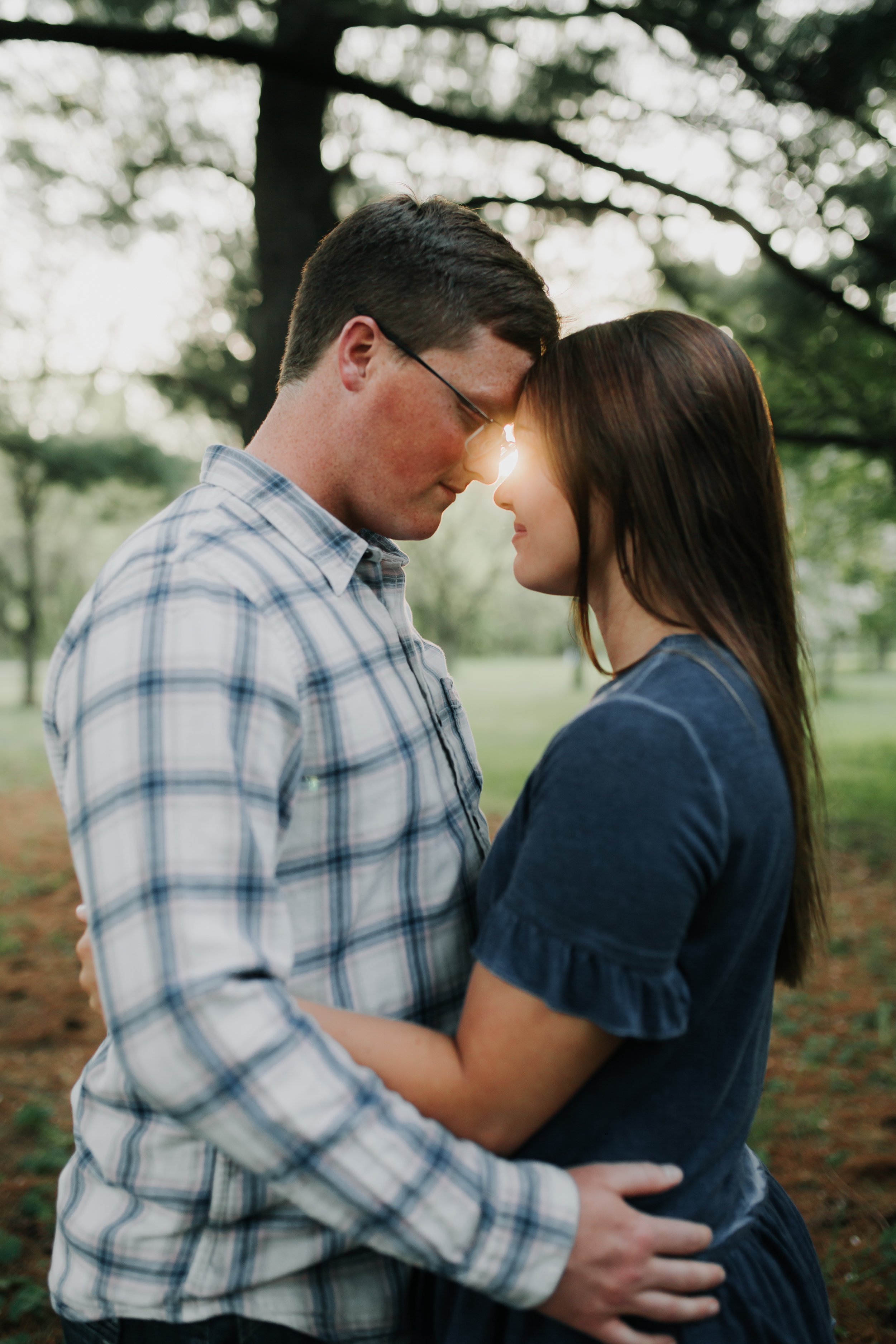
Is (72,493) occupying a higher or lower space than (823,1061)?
higher

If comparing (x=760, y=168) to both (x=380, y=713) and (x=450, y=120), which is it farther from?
(x=380, y=713)

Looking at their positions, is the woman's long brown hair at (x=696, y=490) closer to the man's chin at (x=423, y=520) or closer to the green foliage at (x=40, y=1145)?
the man's chin at (x=423, y=520)

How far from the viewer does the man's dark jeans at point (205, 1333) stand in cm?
127

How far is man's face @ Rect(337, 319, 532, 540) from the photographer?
1.74 meters

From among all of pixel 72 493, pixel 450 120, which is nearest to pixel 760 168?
pixel 450 120

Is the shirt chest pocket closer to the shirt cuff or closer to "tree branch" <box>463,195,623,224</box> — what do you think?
the shirt cuff

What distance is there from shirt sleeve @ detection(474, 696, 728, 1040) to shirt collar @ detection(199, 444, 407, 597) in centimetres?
56

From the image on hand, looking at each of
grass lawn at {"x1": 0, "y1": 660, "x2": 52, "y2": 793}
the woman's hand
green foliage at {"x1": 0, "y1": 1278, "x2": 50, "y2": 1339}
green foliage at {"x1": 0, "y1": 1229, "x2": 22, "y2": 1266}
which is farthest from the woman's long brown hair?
grass lawn at {"x1": 0, "y1": 660, "x2": 52, "y2": 793}

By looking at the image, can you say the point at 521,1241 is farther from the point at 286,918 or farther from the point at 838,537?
the point at 838,537

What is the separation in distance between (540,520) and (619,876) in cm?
70

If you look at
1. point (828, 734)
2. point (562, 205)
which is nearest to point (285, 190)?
point (562, 205)

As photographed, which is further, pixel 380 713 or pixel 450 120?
pixel 450 120

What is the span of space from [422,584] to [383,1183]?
34.0m

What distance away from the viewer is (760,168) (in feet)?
19.2
